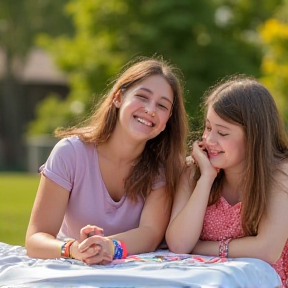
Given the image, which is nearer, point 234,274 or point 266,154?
point 234,274

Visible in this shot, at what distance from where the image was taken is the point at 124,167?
13.8 ft

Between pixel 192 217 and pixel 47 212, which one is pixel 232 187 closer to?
pixel 192 217

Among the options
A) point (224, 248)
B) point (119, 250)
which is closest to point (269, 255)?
point (224, 248)

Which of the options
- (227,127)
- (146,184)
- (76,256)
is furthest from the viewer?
(146,184)

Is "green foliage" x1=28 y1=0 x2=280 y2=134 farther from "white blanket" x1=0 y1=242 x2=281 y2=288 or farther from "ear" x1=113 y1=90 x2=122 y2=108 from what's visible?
"white blanket" x1=0 y1=242 x2=281 y2=288

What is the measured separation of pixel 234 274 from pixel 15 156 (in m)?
37.2

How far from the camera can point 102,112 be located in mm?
4262

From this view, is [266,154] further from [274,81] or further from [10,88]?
[10,88]

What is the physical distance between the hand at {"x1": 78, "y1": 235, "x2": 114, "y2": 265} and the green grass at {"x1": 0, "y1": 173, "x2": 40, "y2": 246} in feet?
Answer: 14.6

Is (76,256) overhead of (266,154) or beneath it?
beneath

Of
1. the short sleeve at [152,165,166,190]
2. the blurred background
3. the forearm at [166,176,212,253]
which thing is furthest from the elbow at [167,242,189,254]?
the blurred background

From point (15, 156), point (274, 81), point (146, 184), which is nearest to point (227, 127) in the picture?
point (146, 184)

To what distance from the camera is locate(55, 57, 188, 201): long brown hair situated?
13.6 feet

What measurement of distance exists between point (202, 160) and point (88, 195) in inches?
23.9
